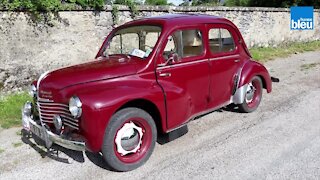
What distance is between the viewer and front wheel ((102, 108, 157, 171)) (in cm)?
349

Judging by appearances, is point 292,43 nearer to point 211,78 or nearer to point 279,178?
point 211,78

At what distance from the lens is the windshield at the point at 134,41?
4.27 m

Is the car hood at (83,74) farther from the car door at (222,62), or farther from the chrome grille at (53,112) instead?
the car door at (222,62)

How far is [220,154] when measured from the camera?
13.3ft

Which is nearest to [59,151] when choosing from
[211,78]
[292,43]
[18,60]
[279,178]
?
[211,78]

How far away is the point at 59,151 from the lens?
4203mm

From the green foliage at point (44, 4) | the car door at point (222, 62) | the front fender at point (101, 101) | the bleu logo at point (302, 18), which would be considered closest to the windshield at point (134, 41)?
the front fender at point (101, 101)

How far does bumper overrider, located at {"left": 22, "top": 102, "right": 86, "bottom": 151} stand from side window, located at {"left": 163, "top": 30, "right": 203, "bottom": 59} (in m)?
1.59

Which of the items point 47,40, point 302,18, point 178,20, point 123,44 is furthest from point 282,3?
point 123,44

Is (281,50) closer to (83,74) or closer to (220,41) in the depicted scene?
(220,41)

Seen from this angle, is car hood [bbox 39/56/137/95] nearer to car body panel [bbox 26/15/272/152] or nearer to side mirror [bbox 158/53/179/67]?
car body panel [bbox 26/15/272/152]

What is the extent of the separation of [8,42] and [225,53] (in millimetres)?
4370

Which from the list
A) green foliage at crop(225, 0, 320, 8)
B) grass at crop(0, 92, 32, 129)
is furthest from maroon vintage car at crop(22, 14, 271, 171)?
green foliage at crop(225, 0, 320, 8)

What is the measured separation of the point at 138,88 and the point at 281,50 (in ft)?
37.0
